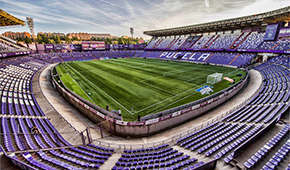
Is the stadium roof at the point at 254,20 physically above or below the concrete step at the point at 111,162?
above

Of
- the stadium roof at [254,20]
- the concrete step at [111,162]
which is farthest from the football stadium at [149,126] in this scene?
the stadium roof at [254,20]

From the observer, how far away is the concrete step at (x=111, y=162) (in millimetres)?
9883

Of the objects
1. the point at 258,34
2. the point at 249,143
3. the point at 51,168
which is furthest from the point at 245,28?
the point at 51,168

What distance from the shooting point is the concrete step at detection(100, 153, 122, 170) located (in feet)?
32.4

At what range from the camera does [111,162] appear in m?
10.6

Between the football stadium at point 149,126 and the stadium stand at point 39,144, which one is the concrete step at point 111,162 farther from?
the stadium stand at point 39,144

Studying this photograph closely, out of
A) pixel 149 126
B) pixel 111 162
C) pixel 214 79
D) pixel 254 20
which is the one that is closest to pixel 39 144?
pixel 111 162

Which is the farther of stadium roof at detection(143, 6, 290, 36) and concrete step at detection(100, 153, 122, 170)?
stadium roof at detection(143, 6, 290, 36)

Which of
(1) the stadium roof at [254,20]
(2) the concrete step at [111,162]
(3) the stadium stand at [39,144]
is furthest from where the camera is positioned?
(1) the stadium roof at [254,20]

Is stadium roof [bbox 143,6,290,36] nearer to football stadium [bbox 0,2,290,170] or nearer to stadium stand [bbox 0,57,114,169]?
football stadium [bbox 0,2,290,170]

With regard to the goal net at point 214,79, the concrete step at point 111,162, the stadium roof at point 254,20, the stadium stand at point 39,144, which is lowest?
the concrete step at point 111,162

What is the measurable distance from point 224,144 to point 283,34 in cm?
5296

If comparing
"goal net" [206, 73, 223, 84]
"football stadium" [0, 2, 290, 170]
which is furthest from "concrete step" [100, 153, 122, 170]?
"goal net" [206, 73, 223, 84]

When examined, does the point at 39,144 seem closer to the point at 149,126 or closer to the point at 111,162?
the point at 111,162
